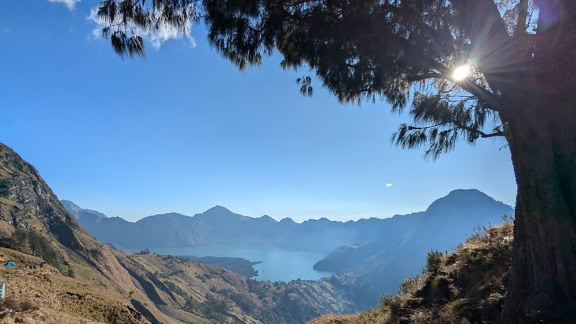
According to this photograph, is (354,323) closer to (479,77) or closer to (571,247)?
(571,247)

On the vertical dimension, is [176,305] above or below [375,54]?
below

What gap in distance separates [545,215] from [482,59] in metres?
2.60

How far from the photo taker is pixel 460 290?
737 centimetres

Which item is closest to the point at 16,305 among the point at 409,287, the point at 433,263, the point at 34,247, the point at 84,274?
the point at 409,287

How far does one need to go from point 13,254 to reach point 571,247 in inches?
2719

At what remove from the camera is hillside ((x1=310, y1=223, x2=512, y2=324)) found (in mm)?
5758

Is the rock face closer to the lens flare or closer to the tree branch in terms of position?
the lens flare

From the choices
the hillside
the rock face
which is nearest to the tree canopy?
the hillside

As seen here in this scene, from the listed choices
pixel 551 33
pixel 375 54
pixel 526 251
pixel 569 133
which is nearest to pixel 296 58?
pixel 375 54

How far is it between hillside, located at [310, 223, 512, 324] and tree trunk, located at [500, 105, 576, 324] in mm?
880

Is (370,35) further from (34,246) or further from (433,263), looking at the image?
(34,246)

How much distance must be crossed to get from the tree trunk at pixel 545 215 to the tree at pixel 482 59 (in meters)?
0.01

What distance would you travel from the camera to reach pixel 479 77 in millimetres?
7363

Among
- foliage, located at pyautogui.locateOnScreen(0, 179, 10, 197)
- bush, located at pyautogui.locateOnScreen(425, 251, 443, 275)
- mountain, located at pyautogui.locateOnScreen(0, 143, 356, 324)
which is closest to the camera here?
bush, located at pyautogui.locateOnScreen(425, 251, 443, 275)
